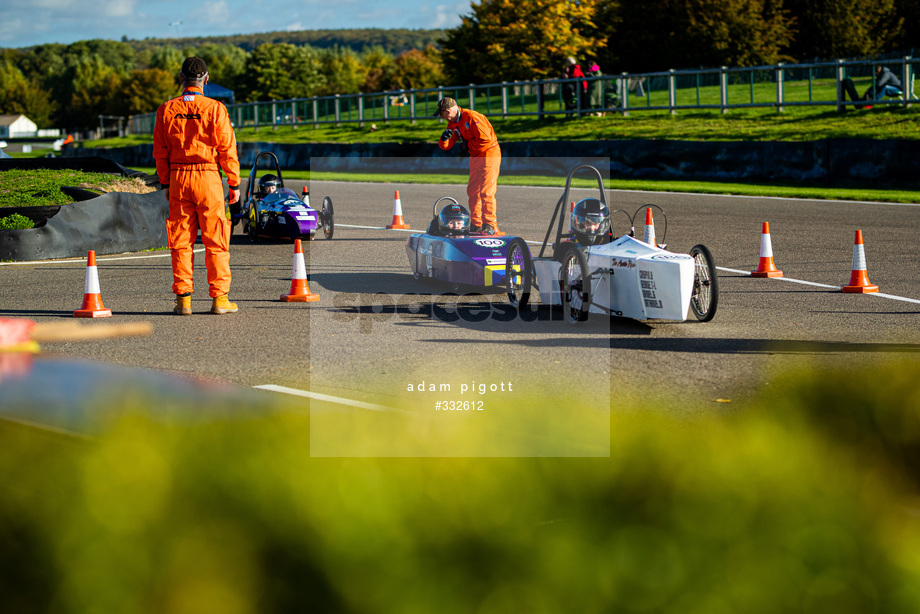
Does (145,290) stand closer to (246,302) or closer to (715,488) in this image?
(246,302)

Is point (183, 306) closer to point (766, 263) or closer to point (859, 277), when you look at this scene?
point (766, 263)

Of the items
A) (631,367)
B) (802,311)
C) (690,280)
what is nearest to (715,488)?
(631,367)

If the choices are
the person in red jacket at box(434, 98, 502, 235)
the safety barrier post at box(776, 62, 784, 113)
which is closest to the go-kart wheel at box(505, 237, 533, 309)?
the person in red jacket at box(434, 98, 502, 235)

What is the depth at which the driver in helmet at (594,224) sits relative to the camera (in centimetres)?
838

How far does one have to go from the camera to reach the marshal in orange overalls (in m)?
8.31

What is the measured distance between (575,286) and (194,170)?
331 cm

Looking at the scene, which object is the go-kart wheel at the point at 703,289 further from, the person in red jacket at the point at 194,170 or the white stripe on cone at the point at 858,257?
the person in red jacket at the point at 194,170

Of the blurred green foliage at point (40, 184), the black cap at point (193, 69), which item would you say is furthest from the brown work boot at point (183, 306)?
the blurred green foliage at point (40, 184)

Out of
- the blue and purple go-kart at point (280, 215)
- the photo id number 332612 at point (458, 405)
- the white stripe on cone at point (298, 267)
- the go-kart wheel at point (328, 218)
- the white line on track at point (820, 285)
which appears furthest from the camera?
the go-kart wheel at point (328, 218)

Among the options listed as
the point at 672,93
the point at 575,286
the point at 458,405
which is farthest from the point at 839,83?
the point at 458,405

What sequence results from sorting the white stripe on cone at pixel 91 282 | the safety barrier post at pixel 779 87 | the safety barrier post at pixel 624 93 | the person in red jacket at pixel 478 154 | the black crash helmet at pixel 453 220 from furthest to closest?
the safety barrier post at pixel 624 93 → the safety barrier post at pixel 779 87 → the person in red jacket at pixel 478 154 → the black crash helmet at pixel 453 220 → the white stripe on cone at pixel 91 282

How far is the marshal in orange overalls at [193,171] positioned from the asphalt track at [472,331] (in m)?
0.55

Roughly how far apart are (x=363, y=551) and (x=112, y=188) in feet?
43.9

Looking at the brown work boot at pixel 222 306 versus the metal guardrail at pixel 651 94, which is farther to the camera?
the metal guardrail at pixel 651 94
